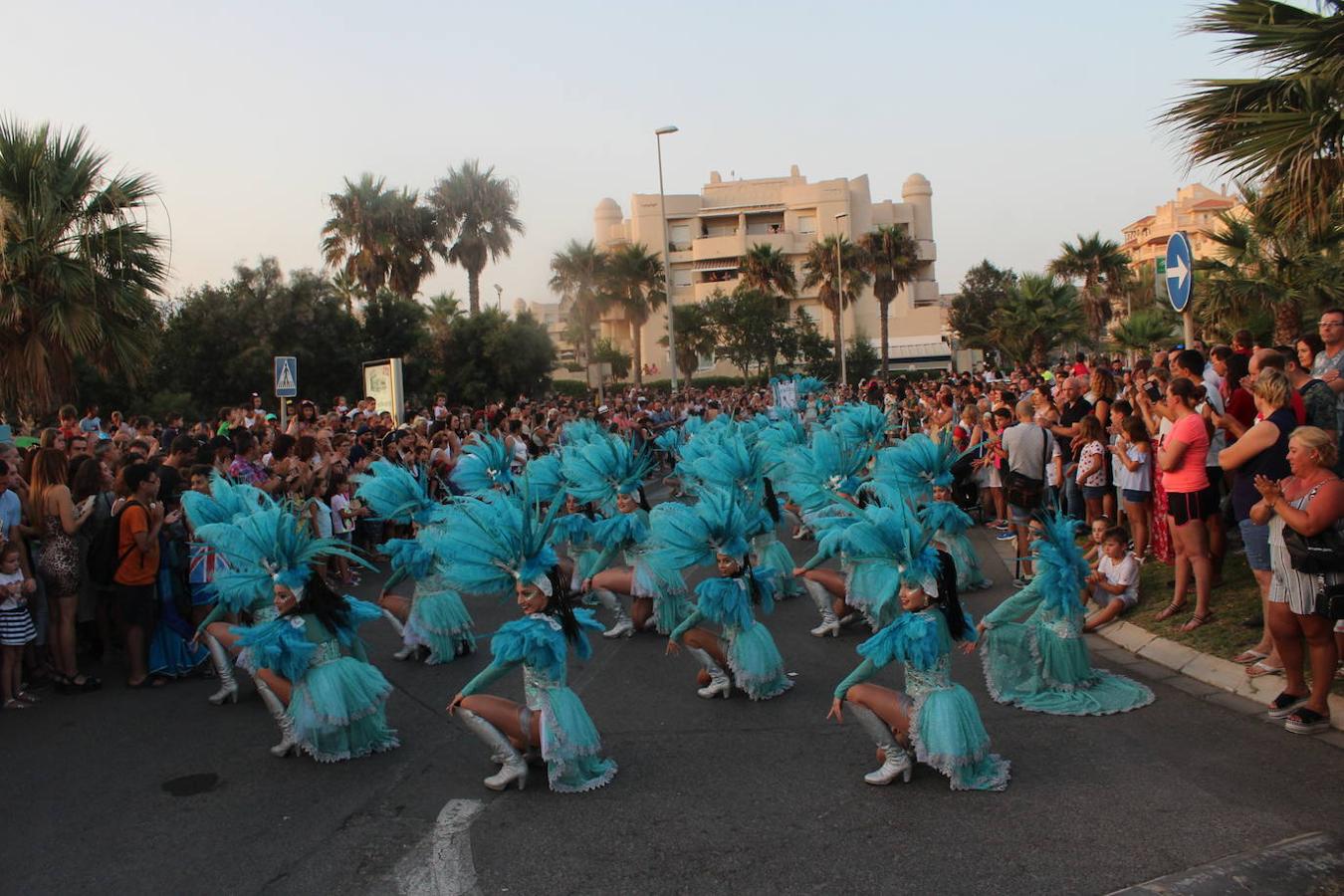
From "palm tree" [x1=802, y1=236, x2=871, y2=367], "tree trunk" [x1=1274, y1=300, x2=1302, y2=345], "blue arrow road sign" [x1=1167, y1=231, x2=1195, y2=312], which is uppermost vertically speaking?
"palm tree" [x1=802, y1=236, x2=871, y2=367]

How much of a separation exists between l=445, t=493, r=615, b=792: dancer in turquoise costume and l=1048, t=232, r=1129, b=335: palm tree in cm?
4439

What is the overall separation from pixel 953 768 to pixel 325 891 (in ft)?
10.3

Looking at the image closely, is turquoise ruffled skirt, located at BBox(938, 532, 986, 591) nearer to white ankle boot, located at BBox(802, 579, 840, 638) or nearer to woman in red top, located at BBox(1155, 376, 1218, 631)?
white ankle boot, located at BBox(802, 579, 840, 638)

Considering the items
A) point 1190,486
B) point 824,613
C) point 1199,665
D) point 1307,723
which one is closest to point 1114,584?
point 1190,486

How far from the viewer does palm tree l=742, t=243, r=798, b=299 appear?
58.3 meters

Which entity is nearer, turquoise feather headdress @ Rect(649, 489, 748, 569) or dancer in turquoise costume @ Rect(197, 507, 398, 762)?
dancer in turquoise costume @ Rect(197, 507, 398, 762)

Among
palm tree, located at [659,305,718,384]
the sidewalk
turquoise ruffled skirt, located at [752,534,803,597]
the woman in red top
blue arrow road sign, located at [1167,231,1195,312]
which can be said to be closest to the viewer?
the sidewalk

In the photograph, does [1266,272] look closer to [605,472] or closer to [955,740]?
[605,472]

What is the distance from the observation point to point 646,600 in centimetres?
959

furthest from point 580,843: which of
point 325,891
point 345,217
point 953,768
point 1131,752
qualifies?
point 345,217

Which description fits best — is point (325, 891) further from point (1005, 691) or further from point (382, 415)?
point (382, 415)

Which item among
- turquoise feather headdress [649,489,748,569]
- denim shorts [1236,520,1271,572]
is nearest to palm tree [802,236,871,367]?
denim shorts [1236,520,1271,572]

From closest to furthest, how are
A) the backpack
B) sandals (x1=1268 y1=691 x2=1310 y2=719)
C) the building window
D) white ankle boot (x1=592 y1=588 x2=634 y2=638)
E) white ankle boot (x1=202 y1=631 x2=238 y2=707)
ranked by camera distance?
sandals (x1=1268 y1=691 x2=1310 y2=719), white ankle boot (x1=202 y1=631 x2=238 y2=707), the backpack, white ankle boot (x1=592 y1=588 x2=634 y2=638), the building window

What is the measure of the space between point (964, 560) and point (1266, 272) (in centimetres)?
1176
